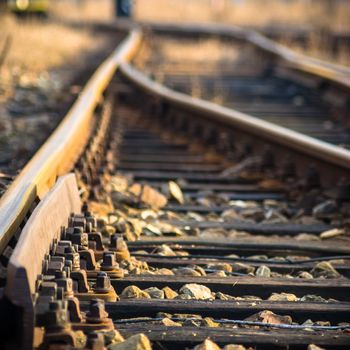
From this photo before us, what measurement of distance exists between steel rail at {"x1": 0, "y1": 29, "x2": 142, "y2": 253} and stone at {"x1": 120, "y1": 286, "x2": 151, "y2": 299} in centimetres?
47

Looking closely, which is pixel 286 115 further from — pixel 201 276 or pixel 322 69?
pixel 201 276

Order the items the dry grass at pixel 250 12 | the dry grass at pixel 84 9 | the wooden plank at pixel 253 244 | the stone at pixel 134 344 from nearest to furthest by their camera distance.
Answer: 1. the stone at pixel 134 344
2. the wooden plank at pixel 253 244
3. the dry grass at pixel 250 12
4. the dry grass at pixel 84 9

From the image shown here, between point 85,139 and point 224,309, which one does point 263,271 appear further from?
point 85,139

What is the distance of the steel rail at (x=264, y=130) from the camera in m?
Answer: 5.66

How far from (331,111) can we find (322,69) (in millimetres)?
1459

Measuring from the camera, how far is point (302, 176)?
6.02 meters

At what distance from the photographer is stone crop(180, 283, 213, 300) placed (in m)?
3.60

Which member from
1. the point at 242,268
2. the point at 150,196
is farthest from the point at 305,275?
the point at 150,196

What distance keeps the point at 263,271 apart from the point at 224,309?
72 centimetres

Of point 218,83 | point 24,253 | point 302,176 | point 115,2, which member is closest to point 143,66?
Result: point 218,83

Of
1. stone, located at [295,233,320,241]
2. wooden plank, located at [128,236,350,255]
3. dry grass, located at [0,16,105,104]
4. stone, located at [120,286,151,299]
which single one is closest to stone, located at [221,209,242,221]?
stone, located at [295,233,320,241]

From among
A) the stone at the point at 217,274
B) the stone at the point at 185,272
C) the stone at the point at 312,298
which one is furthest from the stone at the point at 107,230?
the stone at the point at 312,298

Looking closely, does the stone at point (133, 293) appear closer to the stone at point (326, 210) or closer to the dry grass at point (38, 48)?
the stone at point (326, 210)

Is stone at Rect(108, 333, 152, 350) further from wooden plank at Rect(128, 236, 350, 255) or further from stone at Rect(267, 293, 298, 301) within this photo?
wooden plank at Rect(128, 236, 350, 255)
